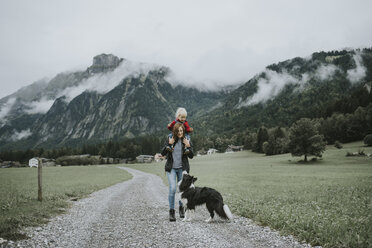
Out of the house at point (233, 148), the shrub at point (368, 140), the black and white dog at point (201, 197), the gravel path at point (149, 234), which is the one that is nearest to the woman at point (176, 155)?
the black and white dog at point (201, 197)

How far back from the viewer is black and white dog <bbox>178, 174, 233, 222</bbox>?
9.09 meters

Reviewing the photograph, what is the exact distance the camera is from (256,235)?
7.69 meters

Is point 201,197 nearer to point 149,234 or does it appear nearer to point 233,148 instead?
point 149,234

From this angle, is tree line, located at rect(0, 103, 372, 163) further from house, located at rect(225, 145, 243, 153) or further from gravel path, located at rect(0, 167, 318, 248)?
gravel path, located at rect(0, 167, 318, 248)

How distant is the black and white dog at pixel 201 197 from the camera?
9.09m

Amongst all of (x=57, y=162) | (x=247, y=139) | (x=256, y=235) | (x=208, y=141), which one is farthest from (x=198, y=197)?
(x=208, y=141)

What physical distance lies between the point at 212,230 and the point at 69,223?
6.24 m

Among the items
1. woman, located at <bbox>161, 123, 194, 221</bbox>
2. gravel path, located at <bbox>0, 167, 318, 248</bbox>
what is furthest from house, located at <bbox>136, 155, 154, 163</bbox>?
woman, located at <bbox>161, 123, 194, 221</bbox>

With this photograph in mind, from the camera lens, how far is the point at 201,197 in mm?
9172

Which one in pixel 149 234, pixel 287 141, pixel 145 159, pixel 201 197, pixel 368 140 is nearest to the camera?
pixel 149 234

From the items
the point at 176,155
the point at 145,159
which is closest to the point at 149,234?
the point at 176,155

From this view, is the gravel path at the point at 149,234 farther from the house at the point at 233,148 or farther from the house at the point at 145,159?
the house at the point at 233,148

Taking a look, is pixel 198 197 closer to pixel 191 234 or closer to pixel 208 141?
pixel 191 234

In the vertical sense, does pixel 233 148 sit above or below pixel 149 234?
below
